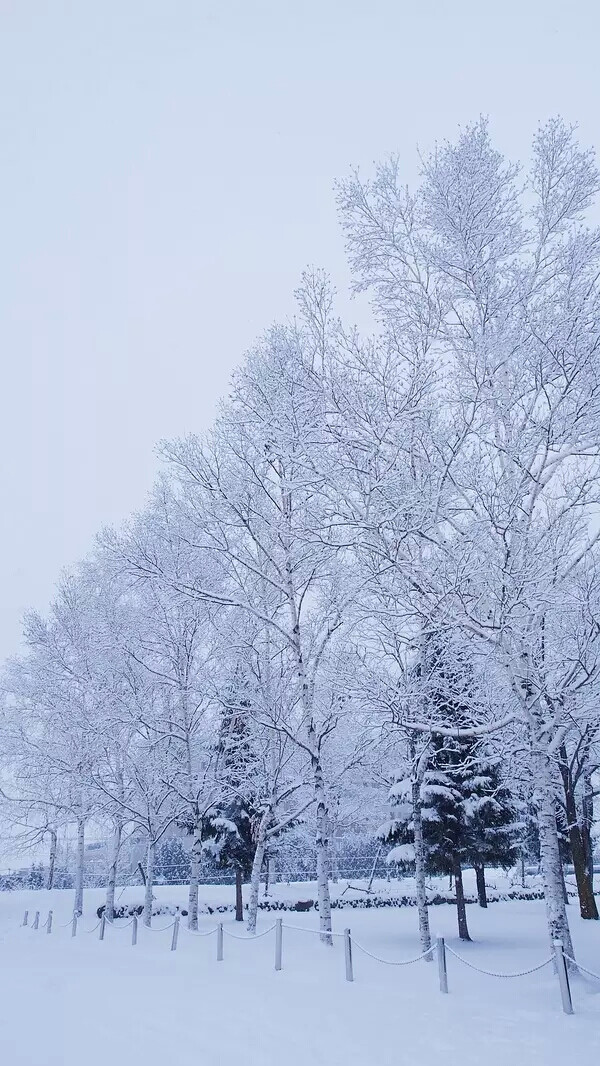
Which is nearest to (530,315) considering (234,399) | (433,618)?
(433,618)

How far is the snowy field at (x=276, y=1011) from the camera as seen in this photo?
7160 mm

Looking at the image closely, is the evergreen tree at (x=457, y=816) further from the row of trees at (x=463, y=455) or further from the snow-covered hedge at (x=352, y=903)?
the snow-covered hedge at (x=352, y=903)

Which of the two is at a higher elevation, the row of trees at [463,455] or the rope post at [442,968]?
the row of trees at [463,455]

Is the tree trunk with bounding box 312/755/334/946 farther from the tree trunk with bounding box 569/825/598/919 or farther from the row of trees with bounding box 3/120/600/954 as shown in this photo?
the tree trunk with bounding box 569/825/598/919

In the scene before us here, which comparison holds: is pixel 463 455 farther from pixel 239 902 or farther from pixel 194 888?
pixel 239 902

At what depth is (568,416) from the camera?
32.2 feet

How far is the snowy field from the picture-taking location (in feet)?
23.5

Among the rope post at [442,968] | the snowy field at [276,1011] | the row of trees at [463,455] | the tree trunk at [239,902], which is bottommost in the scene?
the tree trunk at [239,902]

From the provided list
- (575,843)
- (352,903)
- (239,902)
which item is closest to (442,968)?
(575,843)

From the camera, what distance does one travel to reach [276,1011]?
29.9 ft

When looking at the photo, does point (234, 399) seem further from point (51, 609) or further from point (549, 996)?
point (51, 609)

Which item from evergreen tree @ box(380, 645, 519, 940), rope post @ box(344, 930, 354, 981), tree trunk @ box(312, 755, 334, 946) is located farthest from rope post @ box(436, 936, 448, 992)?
evergreen tree @ box(380, 645, 519, 940)

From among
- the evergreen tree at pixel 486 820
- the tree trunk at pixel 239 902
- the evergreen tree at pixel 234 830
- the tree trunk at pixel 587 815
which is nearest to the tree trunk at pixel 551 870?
the evergreen tree at pixel 486 820

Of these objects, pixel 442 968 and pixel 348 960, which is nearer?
pixel 442 968
